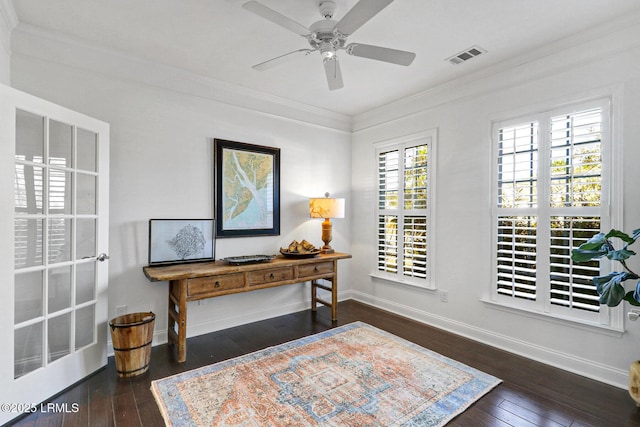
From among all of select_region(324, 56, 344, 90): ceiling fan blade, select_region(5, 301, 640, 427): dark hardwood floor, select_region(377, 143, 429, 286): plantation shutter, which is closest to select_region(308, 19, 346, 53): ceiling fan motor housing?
select_region(324, 56, 344, 90): ceiling fan blade

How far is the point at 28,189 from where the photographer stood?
6.95 ft

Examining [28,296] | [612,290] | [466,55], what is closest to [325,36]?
[466,55]

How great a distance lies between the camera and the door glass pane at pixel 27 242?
80.1 inches

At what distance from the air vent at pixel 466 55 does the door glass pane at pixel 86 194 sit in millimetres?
3245

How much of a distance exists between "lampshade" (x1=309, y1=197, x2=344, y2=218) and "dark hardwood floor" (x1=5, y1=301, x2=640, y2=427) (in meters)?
1.37

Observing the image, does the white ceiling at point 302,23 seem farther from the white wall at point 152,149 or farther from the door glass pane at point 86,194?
the door glass pane at point 86,194

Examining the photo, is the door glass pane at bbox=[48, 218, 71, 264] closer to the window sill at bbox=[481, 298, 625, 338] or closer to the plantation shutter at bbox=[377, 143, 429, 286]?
the plantation shutter at bbox=[377, 143, 429, 286]

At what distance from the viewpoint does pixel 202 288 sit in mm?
2854

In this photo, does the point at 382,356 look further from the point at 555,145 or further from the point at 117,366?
the point at 555,145

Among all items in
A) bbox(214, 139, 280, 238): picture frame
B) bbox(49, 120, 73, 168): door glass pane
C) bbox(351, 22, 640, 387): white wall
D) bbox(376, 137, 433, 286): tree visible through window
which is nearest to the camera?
bbox(49, 120, 73, 168): door glass pane

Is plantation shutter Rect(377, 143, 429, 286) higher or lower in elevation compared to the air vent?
lower

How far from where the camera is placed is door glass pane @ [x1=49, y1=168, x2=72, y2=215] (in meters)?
2.26

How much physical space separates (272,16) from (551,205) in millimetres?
2654

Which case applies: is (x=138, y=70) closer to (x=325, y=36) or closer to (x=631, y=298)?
(x=325, y=36)
